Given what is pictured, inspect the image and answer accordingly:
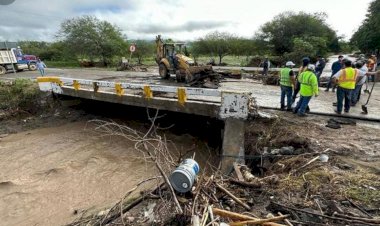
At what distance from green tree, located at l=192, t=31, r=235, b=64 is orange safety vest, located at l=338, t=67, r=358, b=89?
2897cm

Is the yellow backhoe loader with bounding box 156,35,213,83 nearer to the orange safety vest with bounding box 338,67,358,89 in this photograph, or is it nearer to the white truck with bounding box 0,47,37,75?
the orange safety vest with bounding box 338,67,358,89

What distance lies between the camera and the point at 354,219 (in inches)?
123

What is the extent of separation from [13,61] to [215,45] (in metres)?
24.0

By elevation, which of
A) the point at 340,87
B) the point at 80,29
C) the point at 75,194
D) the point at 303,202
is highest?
the point at 80,29

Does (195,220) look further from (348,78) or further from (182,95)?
(348,78)

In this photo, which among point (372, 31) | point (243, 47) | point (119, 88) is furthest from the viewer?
point (243, 47)

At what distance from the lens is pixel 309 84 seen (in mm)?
6793

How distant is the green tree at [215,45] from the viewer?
36.0m

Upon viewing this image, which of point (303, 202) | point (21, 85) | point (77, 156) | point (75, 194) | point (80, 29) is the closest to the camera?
point (303, 202)

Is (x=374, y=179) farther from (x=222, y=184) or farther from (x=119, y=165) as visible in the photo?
(x=119, y=165)

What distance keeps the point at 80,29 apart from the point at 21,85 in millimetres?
18486

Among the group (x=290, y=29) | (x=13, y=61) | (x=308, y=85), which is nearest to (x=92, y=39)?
(x=13, y=61)

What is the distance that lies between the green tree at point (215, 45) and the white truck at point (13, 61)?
21.5 m

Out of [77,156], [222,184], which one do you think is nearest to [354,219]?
[222,184]
